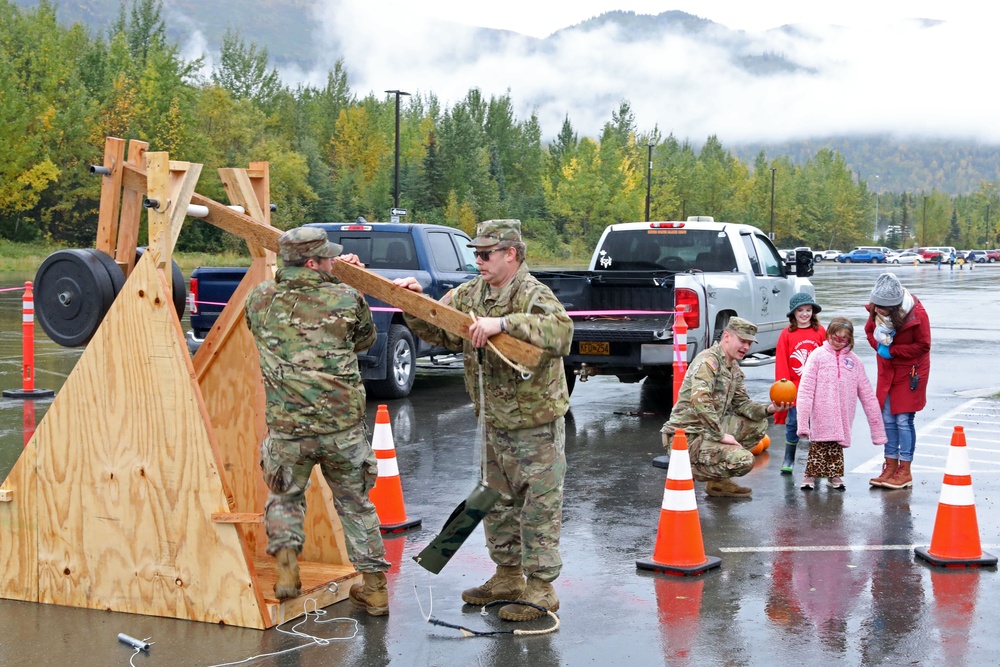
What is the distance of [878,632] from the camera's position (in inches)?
224

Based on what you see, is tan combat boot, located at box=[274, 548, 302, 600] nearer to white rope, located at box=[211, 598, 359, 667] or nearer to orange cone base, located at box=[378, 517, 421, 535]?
white rope, located at box=[211, 598, 359, 667]

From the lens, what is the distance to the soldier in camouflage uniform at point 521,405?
5.75 metres

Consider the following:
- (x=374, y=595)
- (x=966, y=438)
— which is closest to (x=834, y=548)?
(x=374, y=595)

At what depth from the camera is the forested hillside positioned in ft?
204

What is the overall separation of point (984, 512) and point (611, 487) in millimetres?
2752

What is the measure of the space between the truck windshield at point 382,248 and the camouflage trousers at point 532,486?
872 centimetres

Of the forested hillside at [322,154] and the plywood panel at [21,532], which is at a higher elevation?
the forested hillside at [322,154]

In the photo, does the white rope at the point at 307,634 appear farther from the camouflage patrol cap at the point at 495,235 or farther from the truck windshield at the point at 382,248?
the truck windshield at the point at 382,248

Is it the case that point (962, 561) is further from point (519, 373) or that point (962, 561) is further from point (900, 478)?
point (519, 373)

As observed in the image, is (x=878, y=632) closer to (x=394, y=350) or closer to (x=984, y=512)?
(x=984, y=512)

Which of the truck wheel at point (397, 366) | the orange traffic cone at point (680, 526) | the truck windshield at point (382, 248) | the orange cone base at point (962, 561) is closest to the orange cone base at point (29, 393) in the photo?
the truck wheel at point (397, 366)

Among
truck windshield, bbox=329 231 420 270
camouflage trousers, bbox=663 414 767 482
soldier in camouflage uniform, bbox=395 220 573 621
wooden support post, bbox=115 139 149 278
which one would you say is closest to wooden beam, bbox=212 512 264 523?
soldier in camouflage uniform, bbox=395 220 573 621

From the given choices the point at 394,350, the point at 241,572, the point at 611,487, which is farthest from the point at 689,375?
the point at 394,350

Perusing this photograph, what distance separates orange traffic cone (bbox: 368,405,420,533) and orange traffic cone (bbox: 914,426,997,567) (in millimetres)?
3354
